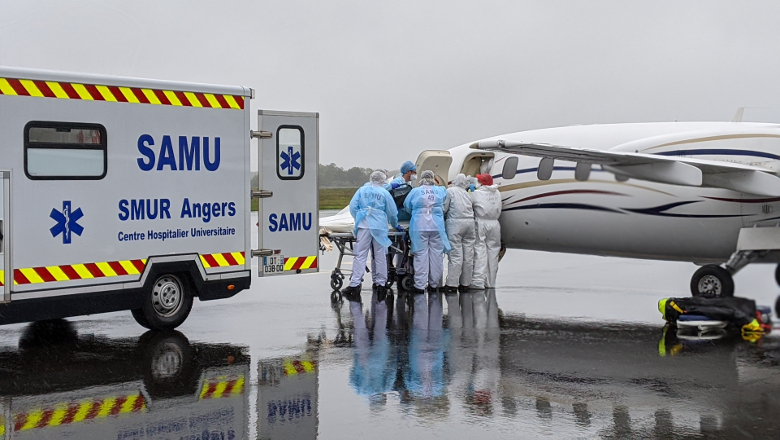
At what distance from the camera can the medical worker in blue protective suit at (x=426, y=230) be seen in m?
14.1

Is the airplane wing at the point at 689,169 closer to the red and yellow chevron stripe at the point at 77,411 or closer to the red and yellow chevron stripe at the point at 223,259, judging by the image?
the red and yellow chevron stripe at the point at 223,259

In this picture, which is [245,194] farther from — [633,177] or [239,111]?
[633,177]

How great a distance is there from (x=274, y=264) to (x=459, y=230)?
4.22 metres

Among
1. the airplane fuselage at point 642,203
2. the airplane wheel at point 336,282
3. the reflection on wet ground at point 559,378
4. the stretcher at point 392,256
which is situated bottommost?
the reflection on wet ground at point 559,378

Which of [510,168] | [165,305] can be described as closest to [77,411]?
[165,305]

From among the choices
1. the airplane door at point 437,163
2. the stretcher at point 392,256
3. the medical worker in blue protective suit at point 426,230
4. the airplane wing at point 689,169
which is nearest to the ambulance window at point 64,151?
the airplane wing at point 689,169

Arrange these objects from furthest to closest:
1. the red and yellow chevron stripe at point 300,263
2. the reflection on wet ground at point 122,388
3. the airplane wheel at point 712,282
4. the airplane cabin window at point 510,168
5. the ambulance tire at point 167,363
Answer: the airplane cabin window at point 510,168 → the red and yellow chevron stripe at point 300,263 → the ambulance tire at point 167,363 → the airplane wheel at point 712,282 → the reflection on wet ground at point 122,388

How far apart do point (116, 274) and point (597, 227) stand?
6.99 m

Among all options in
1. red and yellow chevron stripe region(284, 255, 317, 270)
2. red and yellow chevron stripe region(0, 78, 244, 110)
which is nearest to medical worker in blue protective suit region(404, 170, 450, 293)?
red and yellow chevron stripe region(284, 255, 317, 270)

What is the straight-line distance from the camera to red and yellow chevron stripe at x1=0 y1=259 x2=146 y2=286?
28.5 ft

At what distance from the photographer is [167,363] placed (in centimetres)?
852

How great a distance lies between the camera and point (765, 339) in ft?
31.0

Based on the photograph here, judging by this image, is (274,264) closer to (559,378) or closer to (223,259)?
(223,259)

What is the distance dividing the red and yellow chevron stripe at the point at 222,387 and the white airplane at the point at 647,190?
11.3 feet
